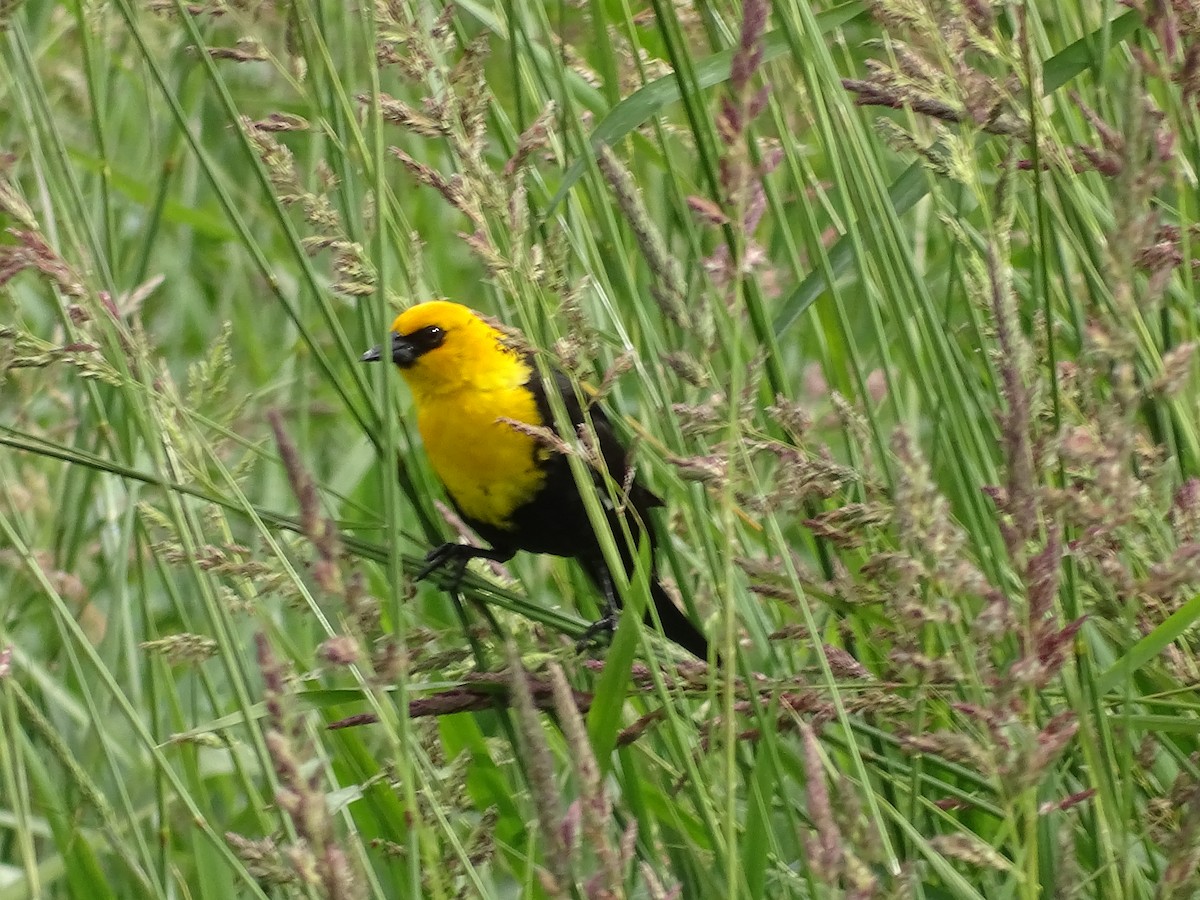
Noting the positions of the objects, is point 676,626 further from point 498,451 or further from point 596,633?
point 596,633

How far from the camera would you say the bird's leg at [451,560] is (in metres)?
1.90

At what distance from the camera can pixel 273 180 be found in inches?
61.1

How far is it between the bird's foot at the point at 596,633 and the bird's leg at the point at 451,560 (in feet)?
0.61

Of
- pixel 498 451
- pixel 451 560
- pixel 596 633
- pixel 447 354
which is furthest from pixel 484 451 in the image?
pixel 596 633

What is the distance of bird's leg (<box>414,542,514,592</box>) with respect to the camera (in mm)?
1902

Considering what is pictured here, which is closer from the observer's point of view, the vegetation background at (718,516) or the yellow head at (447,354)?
the vegetation background at (718,516)

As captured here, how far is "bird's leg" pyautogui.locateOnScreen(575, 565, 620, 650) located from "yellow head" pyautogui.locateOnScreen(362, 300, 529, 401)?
42 cm

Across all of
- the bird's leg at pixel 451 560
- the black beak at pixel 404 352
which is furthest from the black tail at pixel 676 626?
the black beak at pixel 404 352

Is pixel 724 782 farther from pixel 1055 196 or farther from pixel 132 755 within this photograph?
pixel 132 755

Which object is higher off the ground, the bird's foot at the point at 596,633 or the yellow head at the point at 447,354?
the yellow head at the point at 447,354

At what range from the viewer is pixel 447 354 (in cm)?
275

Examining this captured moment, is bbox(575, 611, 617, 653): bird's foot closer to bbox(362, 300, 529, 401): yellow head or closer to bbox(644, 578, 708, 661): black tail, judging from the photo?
bbox(644, 578, 708, 661): black tail

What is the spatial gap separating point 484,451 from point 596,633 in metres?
0.73

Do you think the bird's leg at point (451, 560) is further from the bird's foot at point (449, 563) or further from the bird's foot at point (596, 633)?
the bird's foot at point (596, 633)
